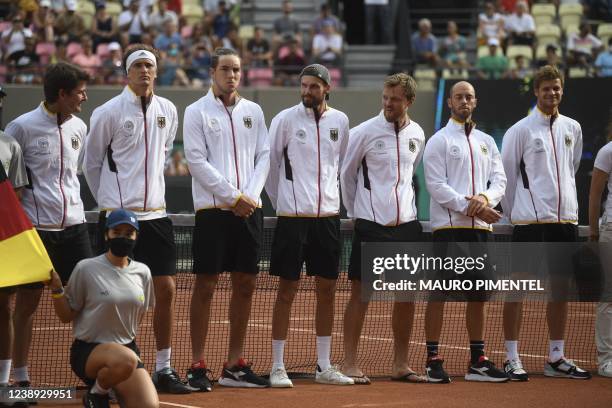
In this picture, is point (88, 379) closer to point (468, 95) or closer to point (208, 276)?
point (208, 276)

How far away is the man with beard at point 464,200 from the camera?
1036cm

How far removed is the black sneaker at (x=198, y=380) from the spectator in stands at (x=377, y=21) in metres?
18.6

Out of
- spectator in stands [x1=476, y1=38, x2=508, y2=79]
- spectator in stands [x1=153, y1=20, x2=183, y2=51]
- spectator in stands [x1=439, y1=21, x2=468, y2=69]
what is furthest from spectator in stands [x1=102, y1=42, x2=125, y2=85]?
spectator in stands [x1=476, y1=38, x2=508, y2=79]

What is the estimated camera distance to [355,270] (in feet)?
33.5

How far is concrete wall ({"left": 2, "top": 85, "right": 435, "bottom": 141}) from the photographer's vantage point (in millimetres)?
24062

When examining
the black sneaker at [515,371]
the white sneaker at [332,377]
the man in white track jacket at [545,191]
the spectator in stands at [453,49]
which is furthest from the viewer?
the spectator in stands at [453,49]

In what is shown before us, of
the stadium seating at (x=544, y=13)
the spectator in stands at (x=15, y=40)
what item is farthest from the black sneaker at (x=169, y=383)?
the stadium seating at (x=544, y=13)

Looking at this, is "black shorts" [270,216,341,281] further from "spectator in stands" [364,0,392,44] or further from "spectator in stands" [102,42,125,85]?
"spectator in stands" [364,0,392,44]

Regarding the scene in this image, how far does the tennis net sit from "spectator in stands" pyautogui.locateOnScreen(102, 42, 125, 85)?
34.6 ft

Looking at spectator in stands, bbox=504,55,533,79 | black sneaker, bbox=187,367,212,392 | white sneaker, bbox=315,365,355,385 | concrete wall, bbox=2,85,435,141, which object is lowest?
white sneaker, bbox=315,365,355,385

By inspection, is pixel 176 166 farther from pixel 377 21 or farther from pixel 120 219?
pixel 120 219

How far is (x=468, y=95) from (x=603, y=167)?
1506 millimetres

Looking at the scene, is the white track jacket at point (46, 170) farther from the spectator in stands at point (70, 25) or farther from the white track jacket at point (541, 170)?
the spectator in stands at point (70, 25)

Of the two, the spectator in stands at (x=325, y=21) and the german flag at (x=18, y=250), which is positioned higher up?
the spectator in stands at (x=325, y=21)
